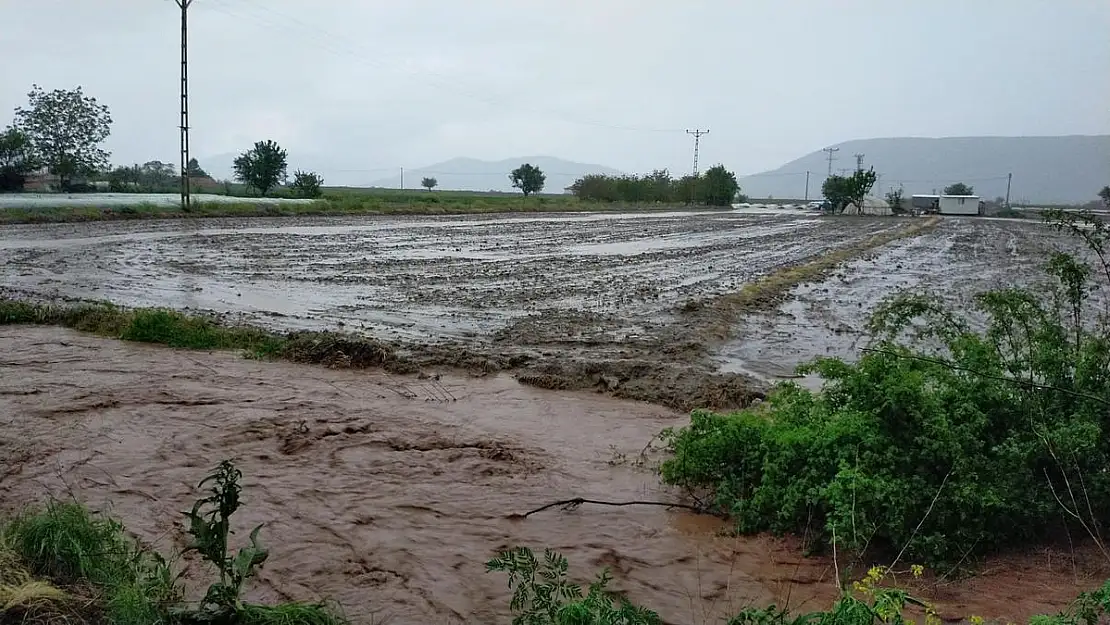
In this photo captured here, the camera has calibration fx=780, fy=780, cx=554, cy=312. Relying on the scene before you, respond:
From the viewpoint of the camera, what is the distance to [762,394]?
23.7 ft

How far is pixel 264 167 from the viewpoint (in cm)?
5084

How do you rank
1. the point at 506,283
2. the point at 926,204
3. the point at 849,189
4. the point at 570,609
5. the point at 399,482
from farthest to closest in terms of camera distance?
the point at 926,204 → the point at 849,189 → the point at 506,283 → the point at 399,482 → the point at 570,609

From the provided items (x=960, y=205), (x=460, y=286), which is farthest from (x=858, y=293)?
(x=960, y=205)

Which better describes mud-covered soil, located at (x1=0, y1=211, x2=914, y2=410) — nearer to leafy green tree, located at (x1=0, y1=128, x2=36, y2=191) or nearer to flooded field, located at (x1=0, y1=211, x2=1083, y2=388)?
flooded field, located at (x1=0, y1=211, x2=1083, y2=388)

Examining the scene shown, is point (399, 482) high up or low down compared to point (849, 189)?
down

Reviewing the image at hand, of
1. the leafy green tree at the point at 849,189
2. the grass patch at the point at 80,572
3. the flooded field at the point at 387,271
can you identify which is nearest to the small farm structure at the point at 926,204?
the leafy green tree at the point at 849,189

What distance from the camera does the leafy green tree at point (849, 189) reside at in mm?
68625

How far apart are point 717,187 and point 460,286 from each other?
76.1m

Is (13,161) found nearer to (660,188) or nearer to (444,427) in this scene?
(444,427)

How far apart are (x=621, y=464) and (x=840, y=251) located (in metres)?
21.4

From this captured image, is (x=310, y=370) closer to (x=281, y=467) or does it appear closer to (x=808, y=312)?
(x=281, y=467)

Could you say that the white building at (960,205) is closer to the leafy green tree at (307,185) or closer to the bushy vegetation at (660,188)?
the bushy vegetation at (660,188)

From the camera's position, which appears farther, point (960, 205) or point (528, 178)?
point (528, 178)

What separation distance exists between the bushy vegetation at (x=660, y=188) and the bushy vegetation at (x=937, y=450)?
7673 centimetres
